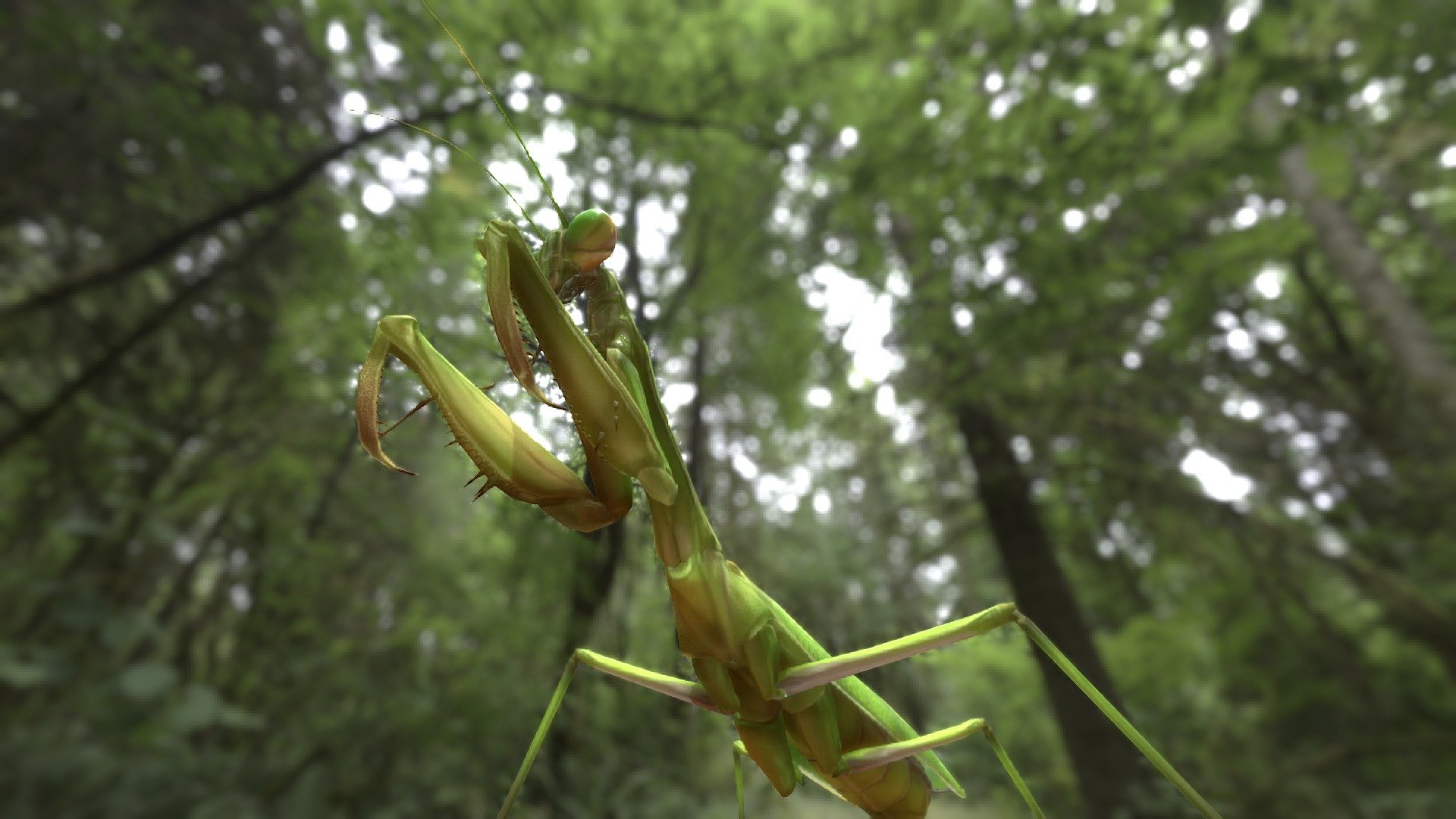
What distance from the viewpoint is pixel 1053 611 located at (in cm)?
229

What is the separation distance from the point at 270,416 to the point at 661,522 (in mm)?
3874

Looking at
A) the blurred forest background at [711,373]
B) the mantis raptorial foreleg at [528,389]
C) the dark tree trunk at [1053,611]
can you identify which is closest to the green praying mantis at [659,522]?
the mantis raptorial foreleg at [528,389]

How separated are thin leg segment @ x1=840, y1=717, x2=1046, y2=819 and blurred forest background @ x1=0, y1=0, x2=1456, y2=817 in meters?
0.25

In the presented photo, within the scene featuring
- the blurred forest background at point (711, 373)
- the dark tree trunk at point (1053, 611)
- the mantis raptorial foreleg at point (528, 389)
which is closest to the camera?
the mantis raptorial foreleg at point (528, 389)

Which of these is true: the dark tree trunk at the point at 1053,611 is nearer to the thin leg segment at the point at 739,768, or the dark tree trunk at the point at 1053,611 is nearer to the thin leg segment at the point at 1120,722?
the thin leg segment at the point at 1120,722

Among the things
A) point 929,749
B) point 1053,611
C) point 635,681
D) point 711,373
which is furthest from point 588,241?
point 1053,611

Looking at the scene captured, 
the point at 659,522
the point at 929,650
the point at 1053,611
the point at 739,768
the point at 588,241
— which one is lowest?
the point at 739,768

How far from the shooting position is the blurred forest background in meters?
1.68

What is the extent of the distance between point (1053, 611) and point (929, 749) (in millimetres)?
1962

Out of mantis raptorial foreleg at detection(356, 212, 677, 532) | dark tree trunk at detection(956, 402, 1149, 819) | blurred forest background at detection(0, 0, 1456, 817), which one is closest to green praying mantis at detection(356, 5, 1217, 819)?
mantis raptorial foreleg at detection(356, 212, 677, 532)

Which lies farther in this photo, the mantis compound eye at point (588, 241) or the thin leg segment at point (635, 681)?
the thin leg segment at point (635, 681)

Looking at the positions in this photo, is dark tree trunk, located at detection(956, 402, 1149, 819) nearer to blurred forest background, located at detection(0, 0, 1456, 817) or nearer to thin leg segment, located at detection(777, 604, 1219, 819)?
blurred forest background, located at detection(0, 0, 1456, 817)

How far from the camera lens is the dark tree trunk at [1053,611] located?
75.0 inches

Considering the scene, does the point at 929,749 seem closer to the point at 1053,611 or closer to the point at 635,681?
the point at 635,681
